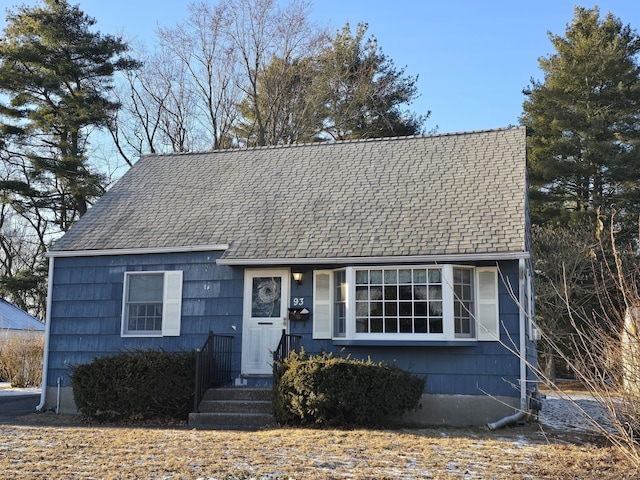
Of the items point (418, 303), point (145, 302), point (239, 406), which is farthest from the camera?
point (145, 302)

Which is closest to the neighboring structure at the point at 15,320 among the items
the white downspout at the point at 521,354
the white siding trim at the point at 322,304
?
the white siding trim at the point at 322,304

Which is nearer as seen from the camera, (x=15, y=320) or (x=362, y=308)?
(x=362, y=308)

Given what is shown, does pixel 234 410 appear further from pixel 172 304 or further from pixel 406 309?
pixel 406 309

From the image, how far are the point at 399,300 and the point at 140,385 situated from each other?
4252mm

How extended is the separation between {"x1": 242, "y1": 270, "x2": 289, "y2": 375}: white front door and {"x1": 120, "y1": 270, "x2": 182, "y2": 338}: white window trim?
4.07 ft

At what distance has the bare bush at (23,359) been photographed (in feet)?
60.0

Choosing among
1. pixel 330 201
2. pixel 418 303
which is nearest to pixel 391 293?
pixel 418 303

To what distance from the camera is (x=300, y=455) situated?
7.07m

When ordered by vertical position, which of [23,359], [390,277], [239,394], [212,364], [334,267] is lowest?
[239,394]

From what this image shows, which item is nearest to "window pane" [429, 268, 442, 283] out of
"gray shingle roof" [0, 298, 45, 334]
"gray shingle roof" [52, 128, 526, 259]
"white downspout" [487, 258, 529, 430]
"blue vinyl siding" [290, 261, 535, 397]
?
"gray shingle roof" [52, 128, 526, 259]

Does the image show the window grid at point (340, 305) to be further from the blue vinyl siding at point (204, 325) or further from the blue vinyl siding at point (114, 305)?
the blue vinyl siding at point (114, 305)

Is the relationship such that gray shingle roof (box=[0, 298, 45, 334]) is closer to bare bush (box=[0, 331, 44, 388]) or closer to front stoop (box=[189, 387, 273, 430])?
bare bush (box=[0, 331, 44, 388])

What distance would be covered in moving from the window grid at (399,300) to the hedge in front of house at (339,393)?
1275mm

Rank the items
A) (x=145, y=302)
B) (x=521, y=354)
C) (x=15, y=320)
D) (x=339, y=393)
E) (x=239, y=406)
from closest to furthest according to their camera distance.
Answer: (x=339, y=393) → (x=521, y=354) → (x=239, y=406) → (x=145, y=302) → (x=15, y=320)
